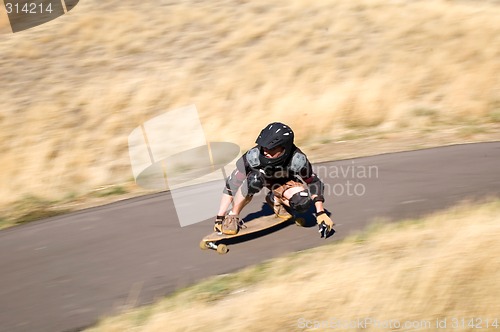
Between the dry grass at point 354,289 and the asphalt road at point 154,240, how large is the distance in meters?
0.52

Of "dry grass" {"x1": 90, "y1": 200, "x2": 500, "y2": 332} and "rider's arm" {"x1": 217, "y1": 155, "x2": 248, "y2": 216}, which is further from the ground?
"rider's arm" {"x1": 217, "y1": 155, "x2": 248, "y2": 216}

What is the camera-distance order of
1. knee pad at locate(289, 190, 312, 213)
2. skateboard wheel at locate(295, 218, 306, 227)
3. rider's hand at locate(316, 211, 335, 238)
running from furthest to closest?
skateboard wheel at locate(295, 218, 306, 227)
knee pad at locate(289, 190, 312, 213)
rider's hand at locate(316, 211, 335, 238)

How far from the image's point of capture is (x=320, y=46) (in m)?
25.1

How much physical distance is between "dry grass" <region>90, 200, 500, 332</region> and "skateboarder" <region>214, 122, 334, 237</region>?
0.82m

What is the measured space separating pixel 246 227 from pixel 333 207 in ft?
6.21

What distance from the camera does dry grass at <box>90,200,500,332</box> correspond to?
7.90m

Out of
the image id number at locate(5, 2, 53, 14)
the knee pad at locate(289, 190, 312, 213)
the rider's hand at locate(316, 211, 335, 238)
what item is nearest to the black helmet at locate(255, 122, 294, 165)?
the knee pad at locate(289, 190, 312, 213)

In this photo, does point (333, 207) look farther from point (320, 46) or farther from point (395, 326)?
point (320, 46)

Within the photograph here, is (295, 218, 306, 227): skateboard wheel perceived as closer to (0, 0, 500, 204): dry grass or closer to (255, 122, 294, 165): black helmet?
(255, 122, 294, 165): black helmet

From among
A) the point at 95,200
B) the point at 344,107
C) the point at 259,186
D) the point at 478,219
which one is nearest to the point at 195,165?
the point at 95,200

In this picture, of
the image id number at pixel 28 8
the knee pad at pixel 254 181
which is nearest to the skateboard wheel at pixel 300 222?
the knee pad at pixel 254 181

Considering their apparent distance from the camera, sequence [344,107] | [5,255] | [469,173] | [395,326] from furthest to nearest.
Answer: [344,107], [469,173], [5,255], [395,326]

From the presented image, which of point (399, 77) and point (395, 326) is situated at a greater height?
point (395, 326)

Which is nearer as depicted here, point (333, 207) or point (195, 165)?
point (333, 207)
